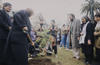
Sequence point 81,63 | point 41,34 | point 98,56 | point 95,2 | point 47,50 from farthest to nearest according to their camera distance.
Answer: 1. point 95,2
2. point 47,50
3. point 41,34
4. point 81,63
5. point 98,56

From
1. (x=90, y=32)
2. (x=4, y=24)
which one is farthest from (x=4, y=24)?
(x=90, y=32)

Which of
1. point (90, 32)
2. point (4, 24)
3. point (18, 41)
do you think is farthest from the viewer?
point (90, 32)

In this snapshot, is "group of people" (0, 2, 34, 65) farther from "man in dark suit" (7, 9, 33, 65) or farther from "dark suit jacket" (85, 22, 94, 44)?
"dark suit jacket" (85, 22, 94, 44)

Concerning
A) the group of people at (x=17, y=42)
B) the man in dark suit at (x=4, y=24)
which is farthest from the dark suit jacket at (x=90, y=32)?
the man in dark suit at (x=4, y=24)

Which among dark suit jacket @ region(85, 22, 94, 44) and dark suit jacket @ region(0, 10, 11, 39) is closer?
dark suit jacket @ region(0, 10, 11, 39)

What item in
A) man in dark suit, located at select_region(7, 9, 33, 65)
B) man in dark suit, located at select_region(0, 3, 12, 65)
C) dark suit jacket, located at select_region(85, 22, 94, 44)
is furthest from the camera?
dark suit jacket, located at select_region(85, 22, 94, 44)

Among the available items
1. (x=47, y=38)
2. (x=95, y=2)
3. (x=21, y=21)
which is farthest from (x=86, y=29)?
(x=95, y=2)

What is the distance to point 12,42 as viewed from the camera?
2.93 meters

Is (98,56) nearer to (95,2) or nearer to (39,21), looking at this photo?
(39,21)

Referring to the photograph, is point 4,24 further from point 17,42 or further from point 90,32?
point 90,32

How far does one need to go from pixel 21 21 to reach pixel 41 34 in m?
2.03

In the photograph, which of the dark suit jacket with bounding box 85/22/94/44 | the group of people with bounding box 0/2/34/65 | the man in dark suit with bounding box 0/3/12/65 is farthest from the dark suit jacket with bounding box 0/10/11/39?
the dark suit jacket with bounding box 85/22/94/44

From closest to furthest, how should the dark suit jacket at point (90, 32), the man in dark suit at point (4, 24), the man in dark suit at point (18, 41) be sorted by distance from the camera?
the man in dark suit at point (18, 41)
the man in dark suit at point (4, 24)
the dark suit jacket at point (90, 32)

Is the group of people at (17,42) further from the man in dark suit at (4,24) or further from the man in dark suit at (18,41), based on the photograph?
the man in dark suit at (4,24)
